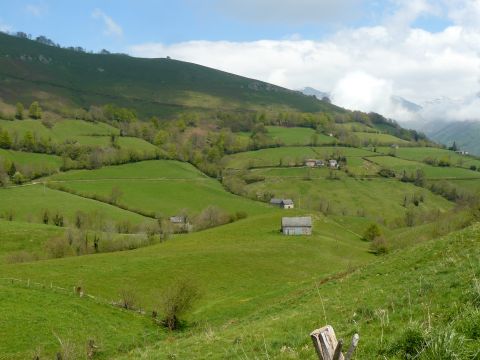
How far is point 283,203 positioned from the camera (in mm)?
161375

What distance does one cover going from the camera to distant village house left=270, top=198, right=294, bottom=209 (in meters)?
160

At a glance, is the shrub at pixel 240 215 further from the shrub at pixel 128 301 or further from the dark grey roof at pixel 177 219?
the shrub at pixel 128 301

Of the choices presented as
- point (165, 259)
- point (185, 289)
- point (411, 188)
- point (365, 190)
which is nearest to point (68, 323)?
point (185, 289)

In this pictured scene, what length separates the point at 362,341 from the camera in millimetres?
12297

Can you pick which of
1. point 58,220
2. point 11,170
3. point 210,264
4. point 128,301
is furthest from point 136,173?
point 128,301

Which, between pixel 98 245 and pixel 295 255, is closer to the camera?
pixel 295 255

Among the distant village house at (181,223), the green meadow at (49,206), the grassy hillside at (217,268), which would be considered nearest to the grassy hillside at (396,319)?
the grassy hillside at (217,268)

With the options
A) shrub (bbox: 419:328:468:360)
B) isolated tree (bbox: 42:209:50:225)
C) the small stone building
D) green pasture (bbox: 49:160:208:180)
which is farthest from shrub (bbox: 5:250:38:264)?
shrub (bbox: 419:328:468:360)

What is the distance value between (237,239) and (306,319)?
8300 cm

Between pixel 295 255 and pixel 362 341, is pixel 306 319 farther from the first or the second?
pixel 295 255

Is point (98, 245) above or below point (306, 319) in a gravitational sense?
below

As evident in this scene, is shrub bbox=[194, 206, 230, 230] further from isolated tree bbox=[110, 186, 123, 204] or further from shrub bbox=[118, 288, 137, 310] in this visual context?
shrub bbox=[118, 288, 137, 310]

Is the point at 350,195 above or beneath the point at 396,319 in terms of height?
beneath

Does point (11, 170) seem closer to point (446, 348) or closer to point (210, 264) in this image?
point (210, 264)
